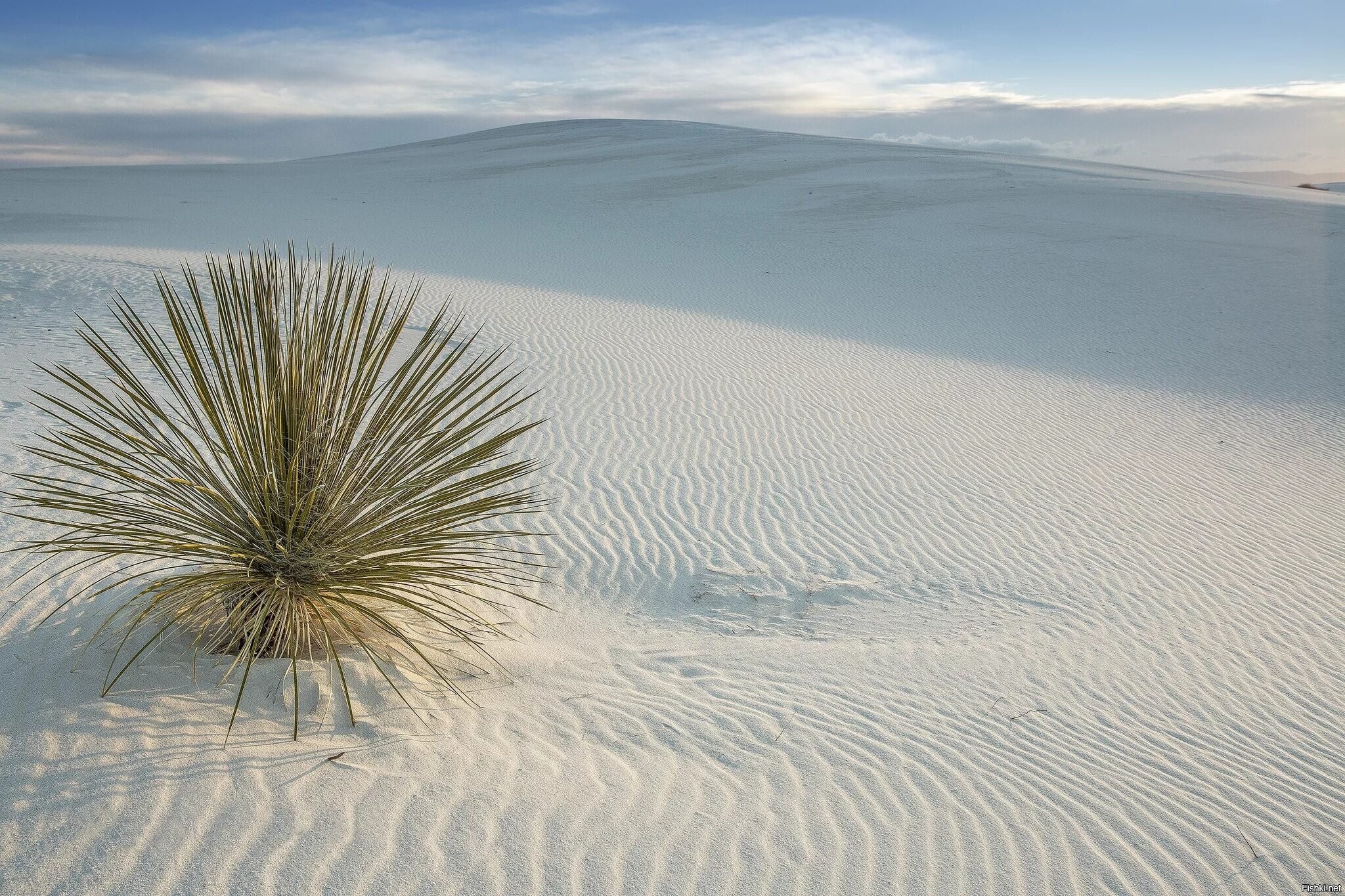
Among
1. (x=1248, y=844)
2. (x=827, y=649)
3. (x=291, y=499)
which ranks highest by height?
(x=291, y=499)

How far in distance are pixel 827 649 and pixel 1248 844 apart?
2207mm

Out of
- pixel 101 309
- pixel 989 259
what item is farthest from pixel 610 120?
pixel 101 309

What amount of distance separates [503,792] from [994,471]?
660cm

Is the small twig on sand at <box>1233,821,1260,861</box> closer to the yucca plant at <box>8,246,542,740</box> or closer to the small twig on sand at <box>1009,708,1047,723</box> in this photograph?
the small twig on sand at <box>1009,708,1047,723</box>

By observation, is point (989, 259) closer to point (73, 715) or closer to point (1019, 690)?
point (1019, 690)

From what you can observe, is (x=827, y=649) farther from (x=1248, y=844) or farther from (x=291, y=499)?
(x=291, y=499)

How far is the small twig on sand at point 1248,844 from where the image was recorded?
11.6 feet

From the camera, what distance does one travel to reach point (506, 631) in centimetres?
519

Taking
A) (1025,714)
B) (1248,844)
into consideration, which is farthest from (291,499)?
(1248,844)

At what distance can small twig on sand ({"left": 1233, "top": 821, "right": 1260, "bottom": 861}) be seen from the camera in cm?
353

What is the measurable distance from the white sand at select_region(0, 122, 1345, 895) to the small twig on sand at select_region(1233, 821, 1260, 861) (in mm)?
24

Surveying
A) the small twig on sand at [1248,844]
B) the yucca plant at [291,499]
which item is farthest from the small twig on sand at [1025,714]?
the yucca plant at [291,499]

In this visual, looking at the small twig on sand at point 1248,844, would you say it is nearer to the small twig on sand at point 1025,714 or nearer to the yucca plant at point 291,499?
the small twig on sand at point 1025,714

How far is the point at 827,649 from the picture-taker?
17.3 feet
